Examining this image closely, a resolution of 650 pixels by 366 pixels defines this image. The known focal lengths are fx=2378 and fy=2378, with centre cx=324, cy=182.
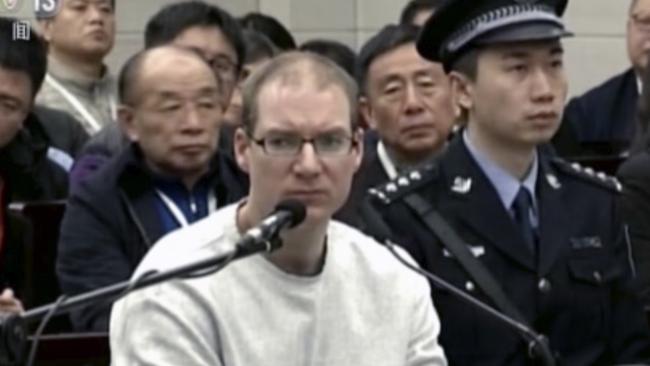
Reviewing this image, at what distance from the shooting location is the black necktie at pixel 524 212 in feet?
20.6

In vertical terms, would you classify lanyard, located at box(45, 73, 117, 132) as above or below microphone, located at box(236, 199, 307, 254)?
below

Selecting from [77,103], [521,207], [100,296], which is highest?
[100,296]

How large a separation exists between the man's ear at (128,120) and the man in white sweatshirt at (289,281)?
1.71 metres

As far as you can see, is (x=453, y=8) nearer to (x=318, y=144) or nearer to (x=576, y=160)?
(x=318, y=144)

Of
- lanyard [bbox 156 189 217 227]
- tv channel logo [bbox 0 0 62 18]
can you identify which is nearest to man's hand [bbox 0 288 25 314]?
lanyard [bbox 156 189 217 227]

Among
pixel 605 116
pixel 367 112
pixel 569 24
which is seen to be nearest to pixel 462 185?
pixel 367 112

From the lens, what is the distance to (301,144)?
17.3 feet

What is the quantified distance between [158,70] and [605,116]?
258 centimetres

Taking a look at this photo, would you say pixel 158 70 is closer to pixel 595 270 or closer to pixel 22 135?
pixel 22 135

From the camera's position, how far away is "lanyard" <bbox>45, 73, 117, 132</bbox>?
891 cm

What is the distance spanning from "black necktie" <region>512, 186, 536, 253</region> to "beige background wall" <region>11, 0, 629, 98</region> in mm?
6117

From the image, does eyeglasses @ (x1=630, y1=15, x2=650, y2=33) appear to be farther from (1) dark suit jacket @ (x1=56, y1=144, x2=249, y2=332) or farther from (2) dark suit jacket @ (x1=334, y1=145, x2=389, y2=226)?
(1) dark suit jacket @ (x1=56, y1=144, x2=249, y2=332)

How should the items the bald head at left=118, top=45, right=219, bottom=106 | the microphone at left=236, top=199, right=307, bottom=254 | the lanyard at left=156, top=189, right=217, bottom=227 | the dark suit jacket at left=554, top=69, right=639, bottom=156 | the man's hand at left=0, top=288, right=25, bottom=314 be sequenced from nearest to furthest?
the microphone at left=236, top=199, right=307, bottom=254 < the man's hand at left=0, top=288, right=25, bottom=314 < the lanyard at left=156, top=189, right=217, bottom=227 < the bald head at left=118, top=45, right=219, bottom=106 < the dark suit jacket at left=554, top=69, right=639, bottom=156

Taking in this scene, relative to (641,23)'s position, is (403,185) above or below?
above
